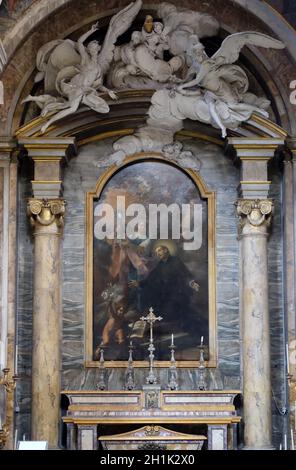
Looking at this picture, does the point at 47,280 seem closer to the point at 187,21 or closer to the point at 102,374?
the point at 102,374

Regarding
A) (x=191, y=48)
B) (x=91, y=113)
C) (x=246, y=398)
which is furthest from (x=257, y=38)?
(x=246, y=398)

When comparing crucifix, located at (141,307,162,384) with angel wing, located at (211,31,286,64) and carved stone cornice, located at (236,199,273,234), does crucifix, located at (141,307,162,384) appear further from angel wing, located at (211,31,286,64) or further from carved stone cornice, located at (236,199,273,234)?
angel wing, located at (211,31,286,64)

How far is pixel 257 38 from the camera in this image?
17484mm

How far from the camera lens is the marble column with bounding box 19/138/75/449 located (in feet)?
56.2

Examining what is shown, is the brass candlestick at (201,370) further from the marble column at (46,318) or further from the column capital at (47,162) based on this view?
the column capital at (47,162)

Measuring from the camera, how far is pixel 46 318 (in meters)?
17.3

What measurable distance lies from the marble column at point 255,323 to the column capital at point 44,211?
8.29 feet

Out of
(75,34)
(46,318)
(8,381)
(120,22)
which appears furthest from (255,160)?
(8,381)

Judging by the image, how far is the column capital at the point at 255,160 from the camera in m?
17.5

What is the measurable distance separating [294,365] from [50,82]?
5262 mm

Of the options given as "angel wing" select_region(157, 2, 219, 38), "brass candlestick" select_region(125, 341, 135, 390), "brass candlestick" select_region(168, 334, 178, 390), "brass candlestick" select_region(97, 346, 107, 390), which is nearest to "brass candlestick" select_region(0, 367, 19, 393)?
"brass candlestick" select_region(97, 346, 107, 390)

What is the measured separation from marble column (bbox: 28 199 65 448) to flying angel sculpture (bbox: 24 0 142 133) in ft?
4.13

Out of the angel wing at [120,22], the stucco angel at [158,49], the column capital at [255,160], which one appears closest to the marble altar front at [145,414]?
the column capital at [255,160]

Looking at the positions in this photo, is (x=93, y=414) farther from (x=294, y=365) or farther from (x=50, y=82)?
(x=50, y=82)
